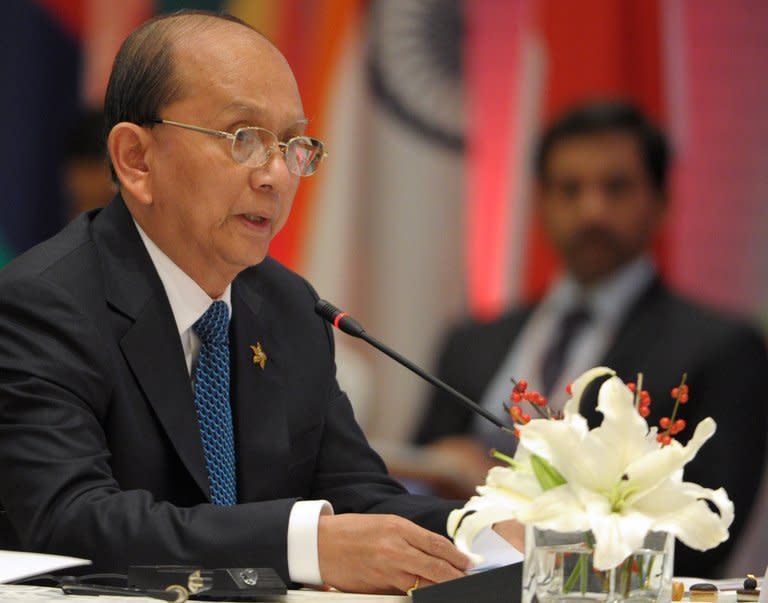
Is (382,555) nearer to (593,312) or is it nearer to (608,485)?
(608,485)

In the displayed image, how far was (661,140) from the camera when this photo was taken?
193 inches

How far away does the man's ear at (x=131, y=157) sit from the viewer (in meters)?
2.39

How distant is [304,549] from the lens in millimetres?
1933

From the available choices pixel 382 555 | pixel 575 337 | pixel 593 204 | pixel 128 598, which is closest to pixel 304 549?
pixel 382 555

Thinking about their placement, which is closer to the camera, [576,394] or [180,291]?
[576,394]

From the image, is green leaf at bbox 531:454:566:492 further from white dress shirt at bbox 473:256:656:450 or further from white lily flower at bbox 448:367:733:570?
white dress shirt at bbox 473:256:656:450

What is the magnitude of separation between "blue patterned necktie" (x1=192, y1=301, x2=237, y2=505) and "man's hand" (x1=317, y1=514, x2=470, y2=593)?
0.37 m

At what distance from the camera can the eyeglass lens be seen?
2320 millimetres

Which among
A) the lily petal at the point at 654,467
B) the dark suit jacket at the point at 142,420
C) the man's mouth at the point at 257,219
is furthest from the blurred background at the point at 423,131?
the lily petal at the point at 654,467

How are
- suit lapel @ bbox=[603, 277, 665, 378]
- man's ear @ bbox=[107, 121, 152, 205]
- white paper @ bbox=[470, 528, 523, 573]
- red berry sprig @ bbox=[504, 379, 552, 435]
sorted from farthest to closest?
suit lapel @ bbox=[603, 277, 665, 378]
man's ear @ bbox=[107, 121, 152, 205]
white paper @ bbox=[470, 528, 523, 573]
red berry sprig @ bbox=[504, 379, 552, 435]

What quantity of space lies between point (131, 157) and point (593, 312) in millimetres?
2782

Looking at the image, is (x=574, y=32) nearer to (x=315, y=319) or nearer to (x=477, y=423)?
(x=477, y=423)

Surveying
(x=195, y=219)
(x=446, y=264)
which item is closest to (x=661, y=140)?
(x=446, y=264)

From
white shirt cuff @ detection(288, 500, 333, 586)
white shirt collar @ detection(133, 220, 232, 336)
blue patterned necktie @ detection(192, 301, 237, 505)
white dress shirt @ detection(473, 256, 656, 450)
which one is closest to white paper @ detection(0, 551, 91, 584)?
white shirt cuff @ detection(288, 500, 333, 586)
